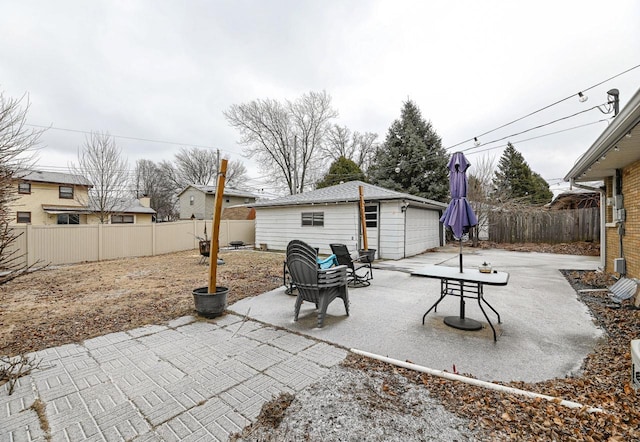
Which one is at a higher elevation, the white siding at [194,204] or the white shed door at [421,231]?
the white siding at [194,204]

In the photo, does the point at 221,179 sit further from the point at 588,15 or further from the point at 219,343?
the point at 588,15

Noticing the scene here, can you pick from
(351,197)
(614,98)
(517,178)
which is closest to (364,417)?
(351,197)

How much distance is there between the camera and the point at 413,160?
17953 mm

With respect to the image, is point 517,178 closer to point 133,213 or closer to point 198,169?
point 198,169

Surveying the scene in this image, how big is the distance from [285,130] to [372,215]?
17.3 meters

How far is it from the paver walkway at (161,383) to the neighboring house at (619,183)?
4756 millimetres

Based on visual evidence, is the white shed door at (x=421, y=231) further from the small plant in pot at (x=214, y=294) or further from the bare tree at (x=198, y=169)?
the bare tree at (x=198, y=169)

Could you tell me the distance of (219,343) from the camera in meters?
3.29

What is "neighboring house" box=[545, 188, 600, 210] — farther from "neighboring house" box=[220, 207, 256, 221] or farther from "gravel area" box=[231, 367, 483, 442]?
"neighboring house" box=[220, 207, 256, 221]

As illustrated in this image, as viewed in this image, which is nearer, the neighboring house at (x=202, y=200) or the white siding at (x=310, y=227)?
the white siding at (x=310, y=227)

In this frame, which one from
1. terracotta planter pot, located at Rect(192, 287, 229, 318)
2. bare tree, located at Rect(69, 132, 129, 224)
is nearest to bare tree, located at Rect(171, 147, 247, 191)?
bare tree, located at Rect(69, 132, 129, 224)

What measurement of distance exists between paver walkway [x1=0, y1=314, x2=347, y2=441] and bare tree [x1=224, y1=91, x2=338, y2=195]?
2178 centimetres

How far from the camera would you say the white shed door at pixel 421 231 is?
11125mm

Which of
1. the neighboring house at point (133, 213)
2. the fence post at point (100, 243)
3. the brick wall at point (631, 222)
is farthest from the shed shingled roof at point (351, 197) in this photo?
the neighboring house at point (133, 213)
